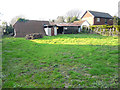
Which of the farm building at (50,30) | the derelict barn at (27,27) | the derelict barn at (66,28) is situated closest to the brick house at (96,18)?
the derelict barn at (66,28)

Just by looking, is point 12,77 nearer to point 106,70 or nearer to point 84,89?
point 84,89

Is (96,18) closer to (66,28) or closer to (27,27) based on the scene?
(66,28)

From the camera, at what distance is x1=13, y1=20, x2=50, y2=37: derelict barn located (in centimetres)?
2103

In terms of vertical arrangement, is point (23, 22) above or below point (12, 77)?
above

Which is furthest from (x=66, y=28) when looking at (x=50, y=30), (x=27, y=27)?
(x=27, y=27)

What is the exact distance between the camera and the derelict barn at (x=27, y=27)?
2103 centimetres

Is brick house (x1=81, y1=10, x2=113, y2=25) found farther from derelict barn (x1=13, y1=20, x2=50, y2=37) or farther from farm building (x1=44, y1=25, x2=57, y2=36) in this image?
derelict barn (x1=13, y1=20, x2=50, y2=37)

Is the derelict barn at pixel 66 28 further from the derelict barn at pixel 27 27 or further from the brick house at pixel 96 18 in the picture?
the brick house at pixel 96 18

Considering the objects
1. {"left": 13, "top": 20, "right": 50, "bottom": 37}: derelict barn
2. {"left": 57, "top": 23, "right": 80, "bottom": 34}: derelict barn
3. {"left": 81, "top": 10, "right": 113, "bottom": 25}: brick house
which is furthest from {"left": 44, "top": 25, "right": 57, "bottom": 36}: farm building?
{"left": 81, "top": 10, "right": 113, "bottom": 25}: brick house

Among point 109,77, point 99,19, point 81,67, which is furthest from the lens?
point 99,19

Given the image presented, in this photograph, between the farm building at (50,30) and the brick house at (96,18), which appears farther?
the brick house at (96,18)

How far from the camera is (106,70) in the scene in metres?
4.66

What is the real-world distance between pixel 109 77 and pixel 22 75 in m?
3.33

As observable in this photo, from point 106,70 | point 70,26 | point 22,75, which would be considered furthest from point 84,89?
point 70,26
